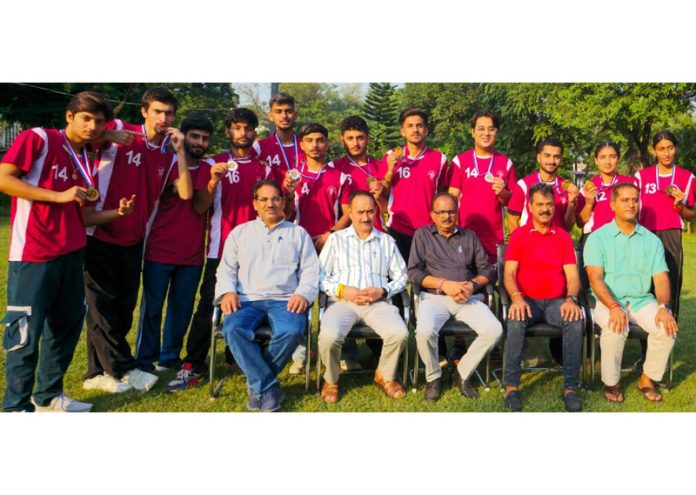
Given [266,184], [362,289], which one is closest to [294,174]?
[266,184]

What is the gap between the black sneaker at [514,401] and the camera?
4.30 m

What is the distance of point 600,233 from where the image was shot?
15.9 feet

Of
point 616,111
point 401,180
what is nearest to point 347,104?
point 616,111

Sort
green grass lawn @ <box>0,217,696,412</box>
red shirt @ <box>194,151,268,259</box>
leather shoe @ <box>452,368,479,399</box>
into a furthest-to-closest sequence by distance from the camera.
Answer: red shirt @ <box>194,151,268,259</box>, leather shoe @ <box>452,368,479,399</box>, green grass lawn @ <box>0,217,696,412</box>

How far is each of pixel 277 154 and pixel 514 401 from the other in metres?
3.05

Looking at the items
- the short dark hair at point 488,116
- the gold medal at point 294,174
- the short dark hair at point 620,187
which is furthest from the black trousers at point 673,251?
the gold medal at point 294,174

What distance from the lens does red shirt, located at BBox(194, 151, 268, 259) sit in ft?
16.3

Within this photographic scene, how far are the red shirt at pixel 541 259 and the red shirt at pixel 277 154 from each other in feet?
7.07

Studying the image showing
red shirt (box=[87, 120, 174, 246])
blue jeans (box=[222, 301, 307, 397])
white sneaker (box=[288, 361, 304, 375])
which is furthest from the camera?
white sneaker (box=[288, 361, 304, 375])

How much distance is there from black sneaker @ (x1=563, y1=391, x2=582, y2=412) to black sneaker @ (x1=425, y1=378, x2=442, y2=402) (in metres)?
1.00

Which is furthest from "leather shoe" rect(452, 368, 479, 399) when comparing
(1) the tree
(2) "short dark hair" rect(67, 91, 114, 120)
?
(1) the tree

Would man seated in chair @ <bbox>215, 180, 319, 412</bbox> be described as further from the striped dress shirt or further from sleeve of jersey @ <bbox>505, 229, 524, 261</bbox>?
sleeve of jersey @ <bbox>505, 229, 524, 261</bbox>

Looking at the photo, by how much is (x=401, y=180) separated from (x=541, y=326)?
186 cm

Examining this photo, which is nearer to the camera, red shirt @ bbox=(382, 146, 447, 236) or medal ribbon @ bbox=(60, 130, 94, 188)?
medal ribbon @ bbox=(60, 130, 94, 188)
